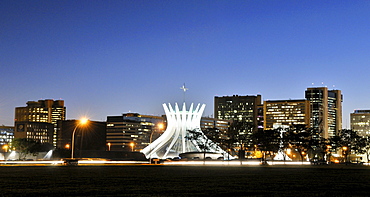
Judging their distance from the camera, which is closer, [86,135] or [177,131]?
[177,131]

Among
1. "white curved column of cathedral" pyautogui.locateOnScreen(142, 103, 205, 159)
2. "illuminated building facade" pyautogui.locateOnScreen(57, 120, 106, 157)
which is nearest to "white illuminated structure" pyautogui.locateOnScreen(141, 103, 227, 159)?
"white curved column of cathedral" pyautogui.locateOnScreen(142, 103, 205, 159)

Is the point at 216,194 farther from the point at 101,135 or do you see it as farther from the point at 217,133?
the point at 101,135

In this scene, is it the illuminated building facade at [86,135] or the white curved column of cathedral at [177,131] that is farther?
the illuminated building facade at [86,135]

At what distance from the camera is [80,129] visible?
185 metres

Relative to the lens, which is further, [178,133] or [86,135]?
[86,135]

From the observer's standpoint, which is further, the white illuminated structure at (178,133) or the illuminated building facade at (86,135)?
the illuminated building facade at (86,135)

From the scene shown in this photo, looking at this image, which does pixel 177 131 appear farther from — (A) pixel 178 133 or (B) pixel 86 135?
(B) pixel 86 135

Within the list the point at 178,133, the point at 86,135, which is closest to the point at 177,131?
the point at 178,133

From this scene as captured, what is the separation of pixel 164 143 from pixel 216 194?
78.3 m

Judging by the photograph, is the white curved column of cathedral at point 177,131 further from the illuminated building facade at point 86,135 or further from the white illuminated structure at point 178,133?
the illuminated building facade at point 86,135

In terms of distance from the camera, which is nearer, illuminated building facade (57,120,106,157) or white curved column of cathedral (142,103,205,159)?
white curved column of cathedral (142,103,205,159)

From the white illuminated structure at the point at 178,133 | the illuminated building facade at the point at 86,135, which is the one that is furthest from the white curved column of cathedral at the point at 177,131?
the illuminated building facade at the point at 86,135

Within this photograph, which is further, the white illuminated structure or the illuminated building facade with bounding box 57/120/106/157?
the illuminated building facade with bounding box 57/120/106/157

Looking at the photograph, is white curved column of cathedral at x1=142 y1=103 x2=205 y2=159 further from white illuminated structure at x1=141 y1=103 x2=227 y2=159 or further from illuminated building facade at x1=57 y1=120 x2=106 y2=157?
illuminated building facade at x1=57 y1=120 x2=106 y2=157
